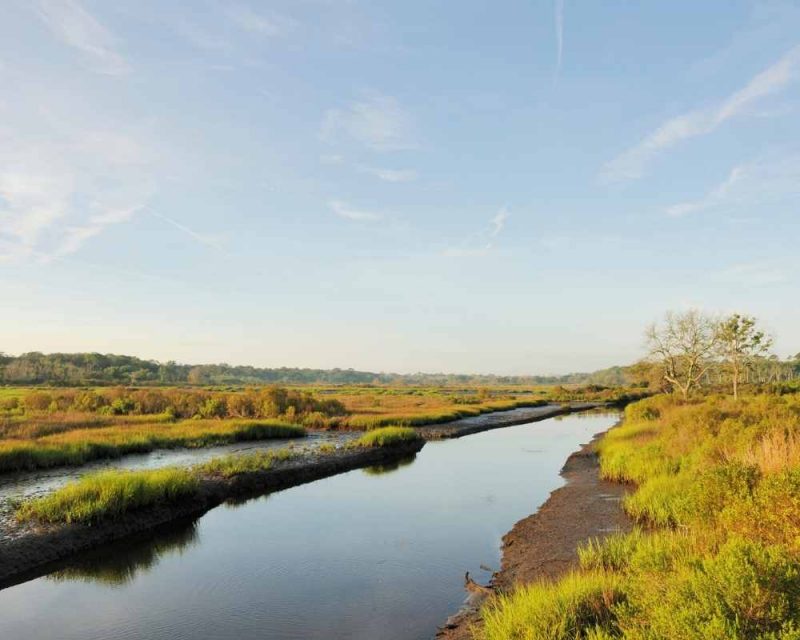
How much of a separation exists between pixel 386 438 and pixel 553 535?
21.3 metres

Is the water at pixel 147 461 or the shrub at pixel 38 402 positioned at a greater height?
the shrub at pixel 38 402

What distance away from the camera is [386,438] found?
35438mm

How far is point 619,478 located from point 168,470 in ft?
59.0

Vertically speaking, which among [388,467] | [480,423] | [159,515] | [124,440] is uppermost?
[124,440]

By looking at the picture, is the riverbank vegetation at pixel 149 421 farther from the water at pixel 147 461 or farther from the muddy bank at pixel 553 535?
the muddy bank at pixel 553 535

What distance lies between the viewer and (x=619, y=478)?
861 inches

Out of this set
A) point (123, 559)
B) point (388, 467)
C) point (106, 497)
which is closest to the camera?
point (123, 559)

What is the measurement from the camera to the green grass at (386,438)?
113 ft

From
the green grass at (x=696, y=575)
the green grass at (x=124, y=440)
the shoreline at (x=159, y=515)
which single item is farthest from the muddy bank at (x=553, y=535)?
the green grass at (x=124, y=440)

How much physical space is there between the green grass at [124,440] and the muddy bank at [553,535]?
21.6 m

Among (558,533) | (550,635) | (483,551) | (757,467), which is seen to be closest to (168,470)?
(483,551)

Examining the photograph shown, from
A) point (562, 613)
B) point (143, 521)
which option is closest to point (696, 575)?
point (562, 613)

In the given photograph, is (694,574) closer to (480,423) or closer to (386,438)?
(386,438)

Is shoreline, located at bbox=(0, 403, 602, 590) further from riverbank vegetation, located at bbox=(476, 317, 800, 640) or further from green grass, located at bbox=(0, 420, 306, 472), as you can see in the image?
riverbank vegetation, located at bbox=(476, 317, 800, 640)
